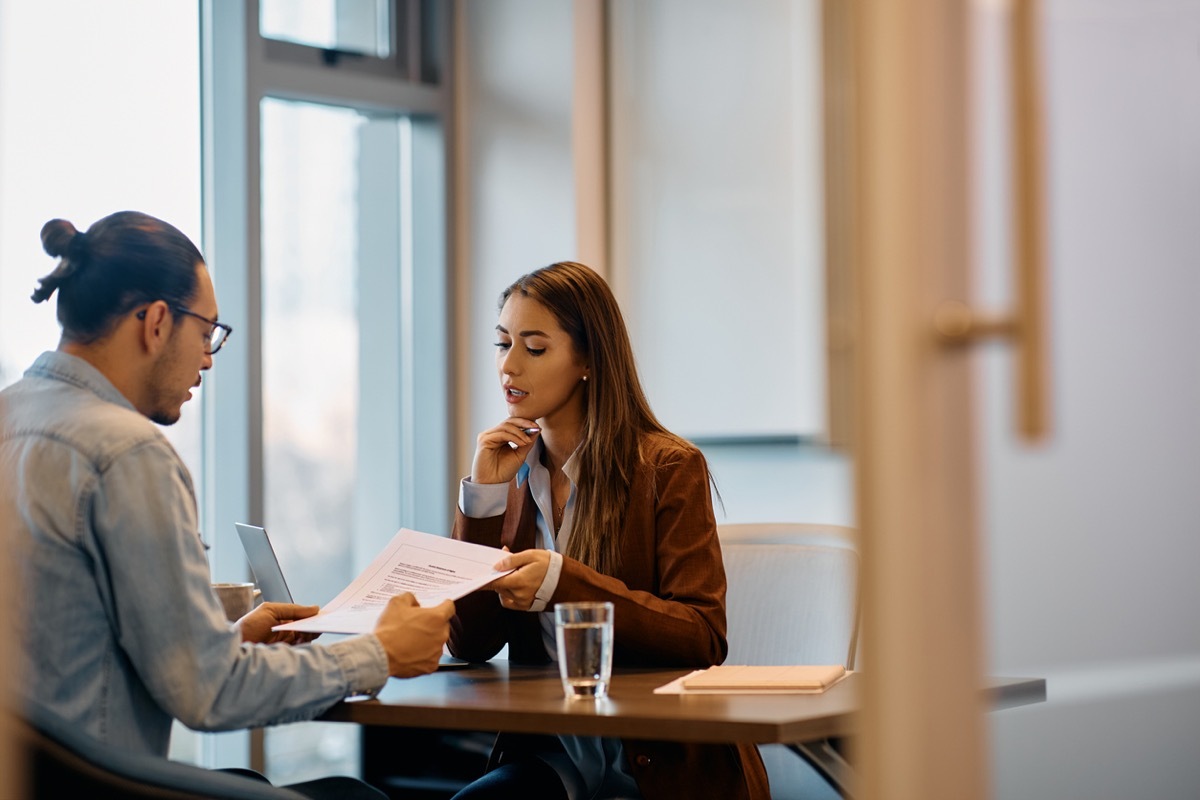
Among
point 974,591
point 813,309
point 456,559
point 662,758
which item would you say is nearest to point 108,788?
point 456,559

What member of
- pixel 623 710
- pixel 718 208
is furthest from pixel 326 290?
pixel 623 710

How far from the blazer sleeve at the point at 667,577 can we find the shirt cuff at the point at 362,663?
335 millimetres

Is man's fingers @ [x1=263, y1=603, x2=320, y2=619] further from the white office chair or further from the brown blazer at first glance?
the white office chair

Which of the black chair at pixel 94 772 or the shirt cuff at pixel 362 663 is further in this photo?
the shirt cuff at pixel 362 663

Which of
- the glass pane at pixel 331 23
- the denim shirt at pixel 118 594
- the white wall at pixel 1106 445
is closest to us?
the white wall at pixel 1106 445

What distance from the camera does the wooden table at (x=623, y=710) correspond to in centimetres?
149

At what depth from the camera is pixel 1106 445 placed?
1264 millimetres

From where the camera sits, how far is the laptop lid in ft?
6.77

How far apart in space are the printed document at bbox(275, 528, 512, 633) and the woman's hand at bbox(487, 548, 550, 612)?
0.07 ft

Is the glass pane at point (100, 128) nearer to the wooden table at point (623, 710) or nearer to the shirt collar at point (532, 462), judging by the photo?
the shirt collar at point (532, 462)

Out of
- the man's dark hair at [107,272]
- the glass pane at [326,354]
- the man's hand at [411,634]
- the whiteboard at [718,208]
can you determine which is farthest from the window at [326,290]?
the man's hand at [411,634]

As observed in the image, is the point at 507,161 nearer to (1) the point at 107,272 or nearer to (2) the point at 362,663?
(1) the point at 107,272

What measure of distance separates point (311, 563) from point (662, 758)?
219 centimetres

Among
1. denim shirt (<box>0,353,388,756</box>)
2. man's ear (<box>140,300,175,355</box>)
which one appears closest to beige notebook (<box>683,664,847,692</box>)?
denim shirt (<box>0,353,388,756</box>)
